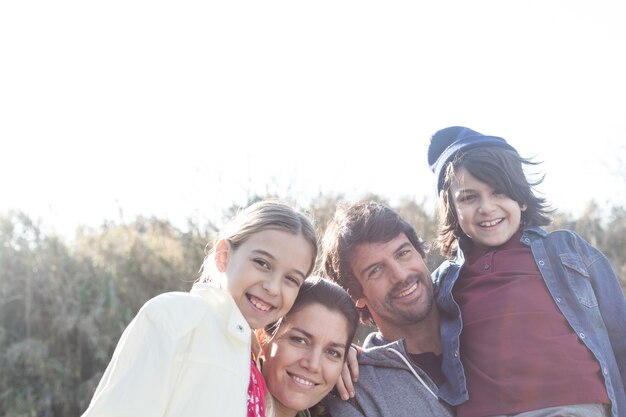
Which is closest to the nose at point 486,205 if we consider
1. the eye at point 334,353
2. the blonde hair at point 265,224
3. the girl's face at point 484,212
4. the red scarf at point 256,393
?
the girl's face at point 484,212

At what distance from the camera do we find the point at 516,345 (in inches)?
123

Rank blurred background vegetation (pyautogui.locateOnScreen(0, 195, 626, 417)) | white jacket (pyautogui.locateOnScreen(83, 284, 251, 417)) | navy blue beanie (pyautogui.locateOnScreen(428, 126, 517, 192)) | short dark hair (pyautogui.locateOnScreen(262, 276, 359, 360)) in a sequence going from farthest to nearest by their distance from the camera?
blurred background vegetation (pyautogui.locateOnScreen(0, 195, 626, 417)) < navy blue beanie (pyautogui.locateOnScreen(428, 126, 517, 192)) < short dark hair (pyautogui.locateOnScreen(262, 276, 359, 360)) < white jacket (pyautogui.locateOnScreen(83, 284, 251, 417))

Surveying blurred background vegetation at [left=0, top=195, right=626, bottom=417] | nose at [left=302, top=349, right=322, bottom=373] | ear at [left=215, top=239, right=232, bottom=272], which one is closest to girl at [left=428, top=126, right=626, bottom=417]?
nose at [left=302, top=349, right=322, bottom=373]

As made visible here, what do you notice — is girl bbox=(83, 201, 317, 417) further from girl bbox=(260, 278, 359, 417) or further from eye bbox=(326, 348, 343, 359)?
eye bbox=(326, 348, 343, 359)

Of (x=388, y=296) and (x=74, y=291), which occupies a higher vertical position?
(x=74, y=291)

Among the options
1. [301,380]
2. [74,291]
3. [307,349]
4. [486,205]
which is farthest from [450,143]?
[74,291]

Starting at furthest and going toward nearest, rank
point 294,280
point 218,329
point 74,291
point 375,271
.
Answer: point 74,291
point 375,271
point 294,280
point 218,329

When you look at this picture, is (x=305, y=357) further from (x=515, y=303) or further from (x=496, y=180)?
(x=496, y=180)

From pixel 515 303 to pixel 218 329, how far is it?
1.46 meters

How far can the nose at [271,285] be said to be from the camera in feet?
9.31

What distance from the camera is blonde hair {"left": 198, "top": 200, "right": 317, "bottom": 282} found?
298 centimetres

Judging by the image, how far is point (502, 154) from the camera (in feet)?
11.9

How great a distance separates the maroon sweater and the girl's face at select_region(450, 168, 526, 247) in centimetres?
8

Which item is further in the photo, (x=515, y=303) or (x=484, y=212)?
(x=484, y=212)
